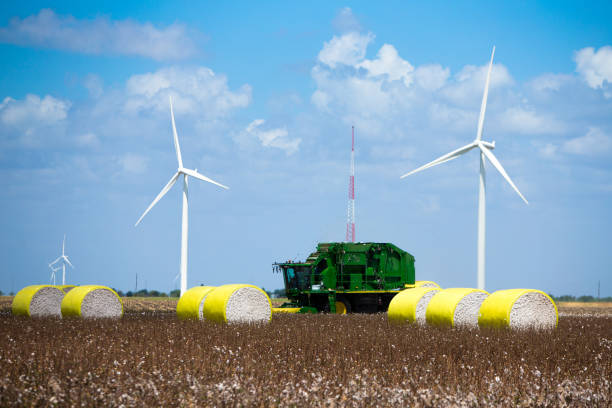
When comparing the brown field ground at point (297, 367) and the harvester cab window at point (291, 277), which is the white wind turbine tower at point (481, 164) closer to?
the harvester cab window at point (291, 277)

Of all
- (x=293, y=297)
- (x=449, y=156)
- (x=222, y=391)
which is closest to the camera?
(x=222, y=391)

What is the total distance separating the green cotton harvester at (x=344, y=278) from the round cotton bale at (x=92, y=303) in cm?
1165

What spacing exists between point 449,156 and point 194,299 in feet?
69.6

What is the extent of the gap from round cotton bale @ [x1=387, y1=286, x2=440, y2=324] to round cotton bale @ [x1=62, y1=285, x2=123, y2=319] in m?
10.9

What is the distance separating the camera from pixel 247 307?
79.2 feet

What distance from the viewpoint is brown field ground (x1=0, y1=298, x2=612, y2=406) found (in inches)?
398

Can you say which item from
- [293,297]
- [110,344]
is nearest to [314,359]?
[110,344]

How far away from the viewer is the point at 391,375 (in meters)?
12.9

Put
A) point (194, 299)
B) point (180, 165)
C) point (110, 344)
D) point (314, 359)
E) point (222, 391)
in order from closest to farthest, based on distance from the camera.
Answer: point (222, 391), point (314, 359), point (110, 344), point (194, 299), point (180, 165)

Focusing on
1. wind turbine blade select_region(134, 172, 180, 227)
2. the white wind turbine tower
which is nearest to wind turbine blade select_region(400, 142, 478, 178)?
the white wind turbine tower

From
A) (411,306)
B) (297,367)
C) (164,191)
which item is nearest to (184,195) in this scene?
(164,191)

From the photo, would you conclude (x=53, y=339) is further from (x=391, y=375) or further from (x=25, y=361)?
(x=391, y=375)

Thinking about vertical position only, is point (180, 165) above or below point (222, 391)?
above

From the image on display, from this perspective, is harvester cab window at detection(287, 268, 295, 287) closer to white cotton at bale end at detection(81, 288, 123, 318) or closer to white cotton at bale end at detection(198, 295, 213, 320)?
Result: white cotton at bale end at detection(81, 288, 123, 318)
